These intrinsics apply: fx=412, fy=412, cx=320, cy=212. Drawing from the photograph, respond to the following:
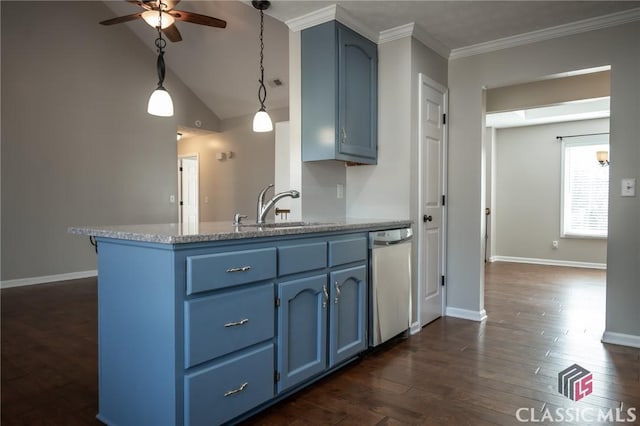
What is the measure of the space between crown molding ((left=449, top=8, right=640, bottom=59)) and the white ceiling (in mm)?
52

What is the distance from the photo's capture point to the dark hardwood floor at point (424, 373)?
196 cm

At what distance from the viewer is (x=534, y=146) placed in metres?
6.82

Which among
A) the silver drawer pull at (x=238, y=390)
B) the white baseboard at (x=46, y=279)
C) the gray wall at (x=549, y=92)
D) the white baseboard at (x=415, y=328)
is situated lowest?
the white baseboard at (x=415, y=328)

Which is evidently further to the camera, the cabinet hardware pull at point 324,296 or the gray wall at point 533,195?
the gray wall at point 533,195

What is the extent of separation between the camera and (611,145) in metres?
3.00

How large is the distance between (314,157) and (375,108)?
0.72 meters

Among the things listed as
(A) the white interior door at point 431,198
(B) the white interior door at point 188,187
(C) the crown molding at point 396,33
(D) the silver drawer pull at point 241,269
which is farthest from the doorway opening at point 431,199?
(B) the white interior door at point 188,187

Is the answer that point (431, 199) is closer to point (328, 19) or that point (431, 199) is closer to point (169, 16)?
point (328, 19)

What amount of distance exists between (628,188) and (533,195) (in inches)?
165

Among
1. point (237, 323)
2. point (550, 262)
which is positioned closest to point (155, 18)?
point (237, 323)

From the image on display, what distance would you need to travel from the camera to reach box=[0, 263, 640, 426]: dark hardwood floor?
1963 millimetres

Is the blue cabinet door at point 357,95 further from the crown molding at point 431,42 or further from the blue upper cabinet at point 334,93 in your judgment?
the crown molding at point 431,42

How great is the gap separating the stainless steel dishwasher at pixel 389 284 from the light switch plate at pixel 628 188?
152 cm

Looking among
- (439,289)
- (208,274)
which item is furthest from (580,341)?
(208,274)
